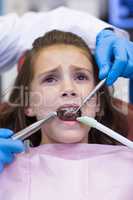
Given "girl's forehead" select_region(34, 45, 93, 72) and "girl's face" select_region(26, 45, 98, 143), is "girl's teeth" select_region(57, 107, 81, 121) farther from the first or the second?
"girl's forehead" select_region(34, 45, 93, 72)

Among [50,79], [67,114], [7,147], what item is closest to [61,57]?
[50,79]

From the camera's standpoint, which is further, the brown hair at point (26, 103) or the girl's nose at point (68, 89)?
the brown hair at point (26, 103)

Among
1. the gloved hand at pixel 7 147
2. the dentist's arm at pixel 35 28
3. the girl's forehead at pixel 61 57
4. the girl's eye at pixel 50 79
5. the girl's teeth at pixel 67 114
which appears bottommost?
the gloved hand at pixel 7 147

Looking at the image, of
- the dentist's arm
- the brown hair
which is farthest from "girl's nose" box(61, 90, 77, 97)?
the dentist's arm

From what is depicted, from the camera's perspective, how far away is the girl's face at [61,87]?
1.08 metres

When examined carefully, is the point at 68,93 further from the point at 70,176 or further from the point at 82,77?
the point at 70,176

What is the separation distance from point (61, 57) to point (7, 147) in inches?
12.2

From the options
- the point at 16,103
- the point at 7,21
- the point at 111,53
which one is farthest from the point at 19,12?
the point at 111,53

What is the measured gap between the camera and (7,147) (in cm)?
95

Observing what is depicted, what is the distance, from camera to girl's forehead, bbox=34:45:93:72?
1134 mm

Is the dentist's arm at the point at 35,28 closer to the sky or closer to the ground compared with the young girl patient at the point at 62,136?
closer to the sky

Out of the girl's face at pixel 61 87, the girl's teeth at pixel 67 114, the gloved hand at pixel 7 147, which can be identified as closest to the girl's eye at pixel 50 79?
the girl's face at pixel 61 87

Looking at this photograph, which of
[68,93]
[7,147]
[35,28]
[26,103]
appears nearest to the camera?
[7,147]

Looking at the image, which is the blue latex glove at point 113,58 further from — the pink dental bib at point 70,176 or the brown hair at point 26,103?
the pink dental bib at point 70,176
